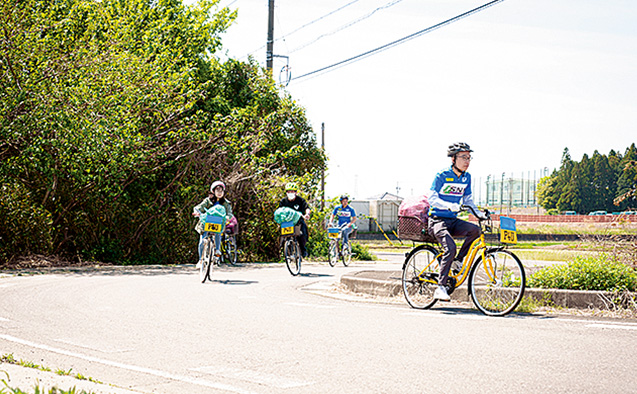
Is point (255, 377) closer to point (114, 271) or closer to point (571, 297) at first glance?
point (571, 297)

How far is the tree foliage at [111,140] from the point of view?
16078mm

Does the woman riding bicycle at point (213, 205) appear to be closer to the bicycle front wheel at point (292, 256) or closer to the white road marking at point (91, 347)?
the bicycle front wheel at point (292, 256)

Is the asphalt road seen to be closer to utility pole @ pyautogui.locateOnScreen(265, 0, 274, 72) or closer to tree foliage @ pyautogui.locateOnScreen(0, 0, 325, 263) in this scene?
tree foliage @ pyautogui.locateOnScreen(0, 0, 325, 263)

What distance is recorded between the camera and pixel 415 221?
8906mm

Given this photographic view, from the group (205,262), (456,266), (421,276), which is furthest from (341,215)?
(456,266)

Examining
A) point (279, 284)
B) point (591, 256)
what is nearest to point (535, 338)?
point (591, 256)

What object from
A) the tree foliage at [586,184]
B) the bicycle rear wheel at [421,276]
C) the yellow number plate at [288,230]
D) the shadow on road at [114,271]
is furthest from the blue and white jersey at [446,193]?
the tree foliage at [586,184]

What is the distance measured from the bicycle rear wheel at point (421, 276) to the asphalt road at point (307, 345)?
23cm

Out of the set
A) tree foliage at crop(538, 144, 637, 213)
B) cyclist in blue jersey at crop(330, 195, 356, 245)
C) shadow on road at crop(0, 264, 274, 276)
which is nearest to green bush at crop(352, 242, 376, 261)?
cyclist in blue jersey at crop(330, 195, 356, 245)

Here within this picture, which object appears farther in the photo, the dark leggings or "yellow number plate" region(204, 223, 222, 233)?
"yellow number plate" region(204, 223, 222, 233)

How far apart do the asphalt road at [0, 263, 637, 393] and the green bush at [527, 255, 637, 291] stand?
1035 mm

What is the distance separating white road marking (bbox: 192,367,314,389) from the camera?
525cm

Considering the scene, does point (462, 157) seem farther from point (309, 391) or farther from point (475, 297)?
point (309, 391)

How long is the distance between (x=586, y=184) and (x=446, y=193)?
135m
